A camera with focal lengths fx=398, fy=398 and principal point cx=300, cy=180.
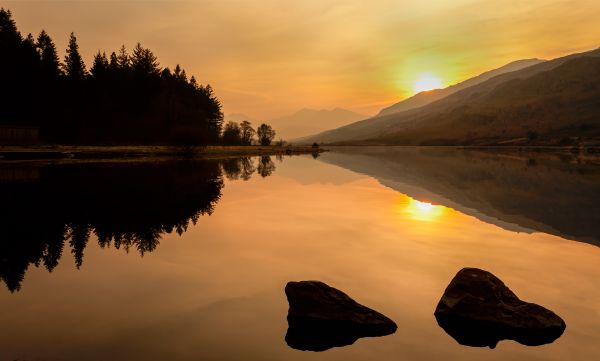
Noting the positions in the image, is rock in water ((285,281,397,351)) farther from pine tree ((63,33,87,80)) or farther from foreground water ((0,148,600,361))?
pine tree ((63,33,87,80))

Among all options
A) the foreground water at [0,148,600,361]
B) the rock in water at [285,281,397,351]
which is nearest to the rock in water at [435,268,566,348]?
the foreground water at [0,148,600,361]

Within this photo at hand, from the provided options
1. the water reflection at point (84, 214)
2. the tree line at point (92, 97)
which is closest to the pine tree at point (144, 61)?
the tree line at point (92, 97)

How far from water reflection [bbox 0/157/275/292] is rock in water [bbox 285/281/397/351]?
1160 centimetres

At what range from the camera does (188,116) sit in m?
142

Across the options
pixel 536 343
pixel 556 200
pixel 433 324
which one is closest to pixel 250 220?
pixel 433 324

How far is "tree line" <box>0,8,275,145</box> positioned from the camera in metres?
104

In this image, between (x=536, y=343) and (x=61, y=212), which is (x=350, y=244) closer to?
(x=536, y=343)

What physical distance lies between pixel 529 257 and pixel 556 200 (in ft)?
90.2

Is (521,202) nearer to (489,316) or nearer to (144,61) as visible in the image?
(489,316)

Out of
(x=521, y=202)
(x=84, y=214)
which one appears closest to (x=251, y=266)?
(x=84, y=214)

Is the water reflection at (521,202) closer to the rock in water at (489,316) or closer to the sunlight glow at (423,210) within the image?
the sunlight glow at (423,210)

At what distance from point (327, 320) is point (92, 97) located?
135 metres

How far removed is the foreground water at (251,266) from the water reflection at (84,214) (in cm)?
17

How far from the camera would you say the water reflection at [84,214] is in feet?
70.9
